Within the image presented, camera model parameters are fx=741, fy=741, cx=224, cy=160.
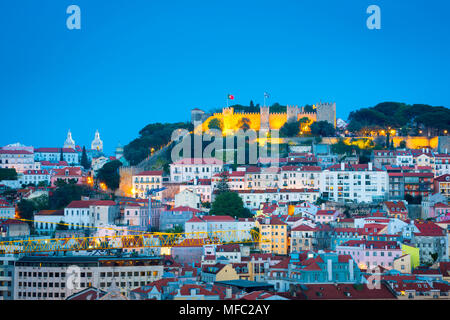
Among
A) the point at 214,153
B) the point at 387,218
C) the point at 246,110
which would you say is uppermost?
the point at 246,110

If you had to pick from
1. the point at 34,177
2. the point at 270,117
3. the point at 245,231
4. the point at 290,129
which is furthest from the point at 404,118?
the point at 34,177

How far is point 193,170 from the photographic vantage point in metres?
34.6

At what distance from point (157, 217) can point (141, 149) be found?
11.9 metres

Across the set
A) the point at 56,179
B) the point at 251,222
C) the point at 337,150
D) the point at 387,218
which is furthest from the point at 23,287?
the point at 337,150

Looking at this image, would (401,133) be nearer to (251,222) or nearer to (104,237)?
(251,222)

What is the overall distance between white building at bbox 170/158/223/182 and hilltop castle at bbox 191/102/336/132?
22.7 ft

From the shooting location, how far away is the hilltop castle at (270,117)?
4153cm

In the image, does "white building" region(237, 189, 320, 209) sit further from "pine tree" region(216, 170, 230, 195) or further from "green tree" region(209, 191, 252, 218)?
"green tree" region(209, 191, 252, 218)

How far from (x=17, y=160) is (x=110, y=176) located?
10.4 m

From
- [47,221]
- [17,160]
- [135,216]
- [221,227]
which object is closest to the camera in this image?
[221,227]

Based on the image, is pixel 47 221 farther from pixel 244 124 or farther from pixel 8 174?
pixel 244 124

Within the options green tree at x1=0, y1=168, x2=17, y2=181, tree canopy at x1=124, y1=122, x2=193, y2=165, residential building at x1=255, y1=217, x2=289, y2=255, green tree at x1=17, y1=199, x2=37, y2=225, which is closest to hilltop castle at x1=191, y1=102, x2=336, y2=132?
tree canopy at x1=124, y1=122, x2=193, y2=165

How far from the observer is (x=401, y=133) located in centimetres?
3909

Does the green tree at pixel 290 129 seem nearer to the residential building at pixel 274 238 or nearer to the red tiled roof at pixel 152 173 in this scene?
the red tiled roof at pixel 152 173
